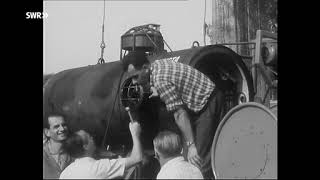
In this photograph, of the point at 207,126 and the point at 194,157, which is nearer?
the point at 194,157

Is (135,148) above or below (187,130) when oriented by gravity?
below

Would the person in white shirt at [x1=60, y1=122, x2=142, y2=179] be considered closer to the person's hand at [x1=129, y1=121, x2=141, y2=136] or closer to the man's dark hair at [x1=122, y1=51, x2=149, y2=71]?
the person's hand at [x1=129, y1=121, x2=141, y2=136]

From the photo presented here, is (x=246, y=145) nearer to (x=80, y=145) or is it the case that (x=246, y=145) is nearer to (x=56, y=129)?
(x=80, y=145)

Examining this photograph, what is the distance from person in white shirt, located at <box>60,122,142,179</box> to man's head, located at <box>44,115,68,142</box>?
224mm

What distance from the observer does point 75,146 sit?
13.2 ft

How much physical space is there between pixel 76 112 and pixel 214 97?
1341mm

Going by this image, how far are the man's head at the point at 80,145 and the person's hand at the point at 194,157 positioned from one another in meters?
0.77

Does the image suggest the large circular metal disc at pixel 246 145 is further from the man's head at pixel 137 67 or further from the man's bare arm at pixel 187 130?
the man's head at pixel 137 67

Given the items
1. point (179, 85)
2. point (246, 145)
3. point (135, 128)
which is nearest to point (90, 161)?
point (135, 128)

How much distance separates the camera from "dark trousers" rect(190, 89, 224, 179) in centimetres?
418

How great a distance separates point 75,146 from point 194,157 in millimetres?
939

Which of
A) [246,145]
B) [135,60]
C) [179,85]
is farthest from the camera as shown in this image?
[135,60]
